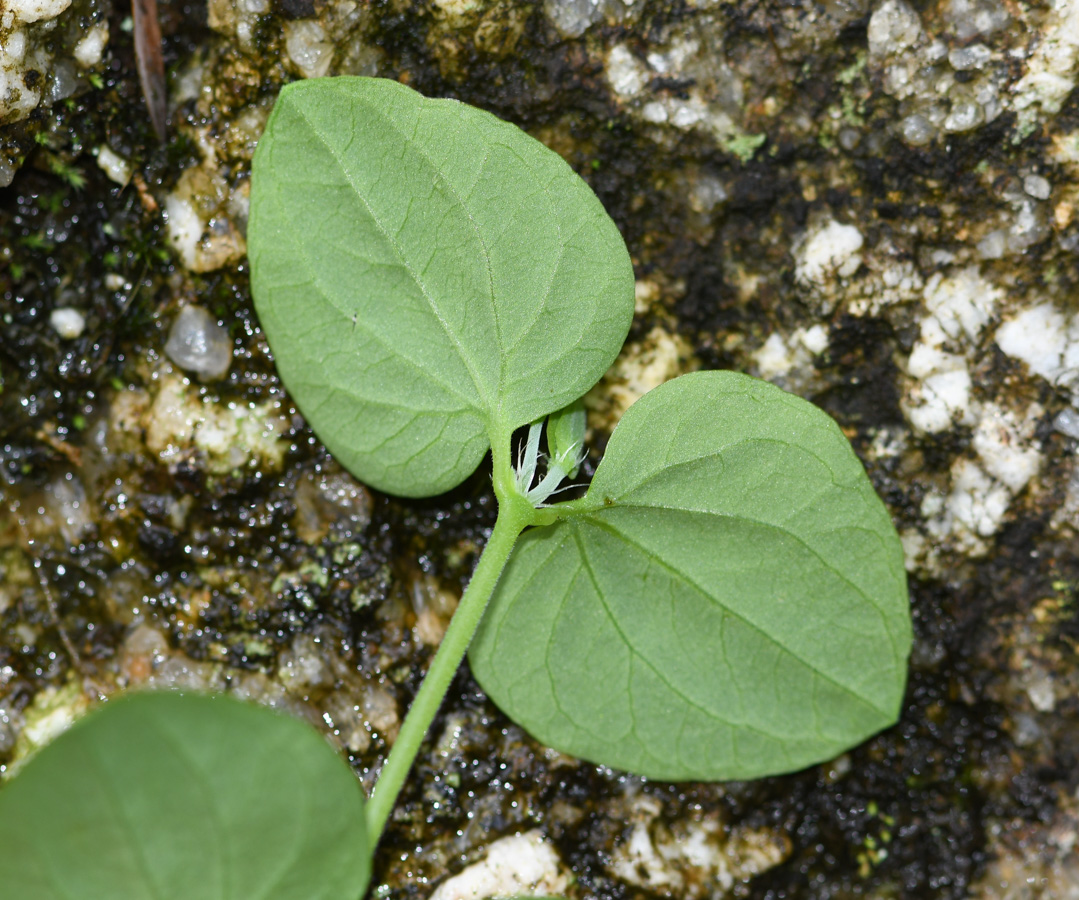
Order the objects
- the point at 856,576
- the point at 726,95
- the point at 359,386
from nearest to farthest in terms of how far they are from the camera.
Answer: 1. the point at 856,576
2. the point at 359,386
3. the point at 726,95

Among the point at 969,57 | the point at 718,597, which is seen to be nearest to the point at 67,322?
the point at 718,597

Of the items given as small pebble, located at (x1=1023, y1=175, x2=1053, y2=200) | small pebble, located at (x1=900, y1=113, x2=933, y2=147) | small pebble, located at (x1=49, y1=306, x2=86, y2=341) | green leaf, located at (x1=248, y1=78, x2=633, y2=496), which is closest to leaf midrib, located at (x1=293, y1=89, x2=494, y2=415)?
green leaf, located at (x1=248, y1=78, x2=633, y2=496)

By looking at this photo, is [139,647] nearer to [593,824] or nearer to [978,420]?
[593,824]

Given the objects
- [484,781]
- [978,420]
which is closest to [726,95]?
[978,420]

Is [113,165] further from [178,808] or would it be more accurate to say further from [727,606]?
[727,606]

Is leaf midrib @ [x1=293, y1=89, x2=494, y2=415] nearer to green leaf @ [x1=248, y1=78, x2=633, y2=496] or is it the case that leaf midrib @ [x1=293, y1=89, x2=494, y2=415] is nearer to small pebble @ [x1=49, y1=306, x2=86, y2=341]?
green leaf @ [x1=248, y1=78, x2=633, y2=496]

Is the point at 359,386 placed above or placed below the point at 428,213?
below

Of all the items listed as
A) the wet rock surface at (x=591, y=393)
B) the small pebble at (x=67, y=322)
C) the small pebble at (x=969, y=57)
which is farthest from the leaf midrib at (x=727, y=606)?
the small pebble at (x=67, y=322)
